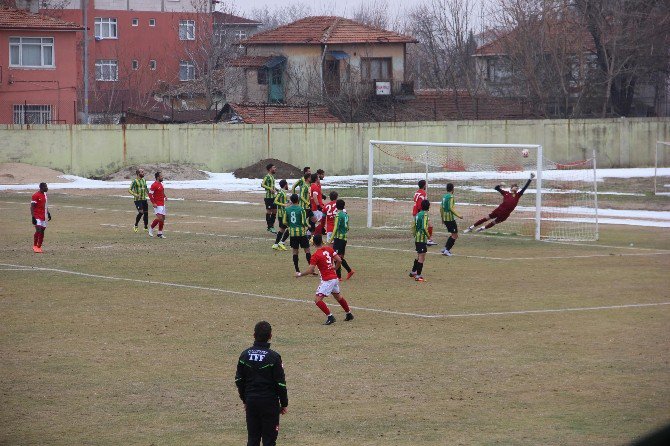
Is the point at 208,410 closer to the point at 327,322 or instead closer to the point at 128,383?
the point at 128,383

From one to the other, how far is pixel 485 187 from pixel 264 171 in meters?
14.5

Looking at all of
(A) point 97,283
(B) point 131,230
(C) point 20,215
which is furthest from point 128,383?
(C) point 20,215

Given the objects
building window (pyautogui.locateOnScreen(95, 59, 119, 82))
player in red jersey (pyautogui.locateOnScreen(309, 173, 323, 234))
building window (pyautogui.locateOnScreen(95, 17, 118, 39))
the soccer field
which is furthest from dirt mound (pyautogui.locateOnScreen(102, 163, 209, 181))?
building window (pyautogui.locateOnScreen(95, 17, 118, 39))

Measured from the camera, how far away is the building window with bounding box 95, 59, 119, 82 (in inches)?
3868

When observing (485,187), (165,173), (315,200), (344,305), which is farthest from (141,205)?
(165,173)

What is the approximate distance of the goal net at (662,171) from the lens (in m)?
51.5

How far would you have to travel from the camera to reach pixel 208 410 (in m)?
13.2

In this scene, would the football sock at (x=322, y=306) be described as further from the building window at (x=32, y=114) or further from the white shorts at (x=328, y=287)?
the building window at (x=32, y=114)

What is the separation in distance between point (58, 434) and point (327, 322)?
24.5 feet

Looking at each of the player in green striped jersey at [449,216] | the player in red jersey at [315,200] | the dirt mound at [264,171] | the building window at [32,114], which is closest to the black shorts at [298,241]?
the player in red jersey at [315,200]

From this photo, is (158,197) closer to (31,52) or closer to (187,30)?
(31,52)

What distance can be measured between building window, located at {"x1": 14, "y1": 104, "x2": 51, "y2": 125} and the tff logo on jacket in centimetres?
5524

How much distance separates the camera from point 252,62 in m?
76.6

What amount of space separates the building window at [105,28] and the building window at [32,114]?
36623 mm
